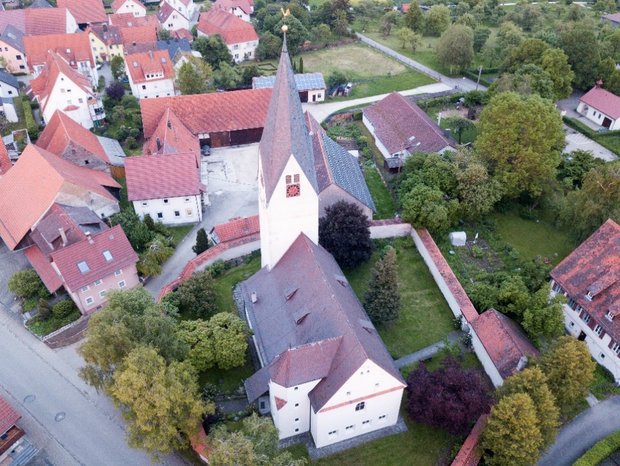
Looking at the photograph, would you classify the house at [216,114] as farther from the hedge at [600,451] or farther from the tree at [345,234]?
the hedge at [600,451]

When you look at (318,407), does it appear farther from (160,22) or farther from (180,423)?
(160,22)

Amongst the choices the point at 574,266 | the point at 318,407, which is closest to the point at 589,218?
the point at 574,266

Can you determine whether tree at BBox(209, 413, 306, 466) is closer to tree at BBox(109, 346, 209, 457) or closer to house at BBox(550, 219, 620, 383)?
tree at BBox(109, 346, 209, 457)

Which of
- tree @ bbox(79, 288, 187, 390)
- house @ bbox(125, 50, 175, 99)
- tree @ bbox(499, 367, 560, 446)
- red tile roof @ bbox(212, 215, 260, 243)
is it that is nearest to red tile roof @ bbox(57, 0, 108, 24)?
house @ bbox(125, 50, 175, 99)

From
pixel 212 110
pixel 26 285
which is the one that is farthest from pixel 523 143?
pixel 26 285

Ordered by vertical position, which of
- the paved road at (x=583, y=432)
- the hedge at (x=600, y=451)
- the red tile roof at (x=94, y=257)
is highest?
the red tile roof at (x=94, y=257)

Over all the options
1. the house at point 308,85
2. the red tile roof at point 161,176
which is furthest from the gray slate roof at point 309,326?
the house at point 308,85

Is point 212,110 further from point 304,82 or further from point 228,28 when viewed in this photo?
point 228,28
